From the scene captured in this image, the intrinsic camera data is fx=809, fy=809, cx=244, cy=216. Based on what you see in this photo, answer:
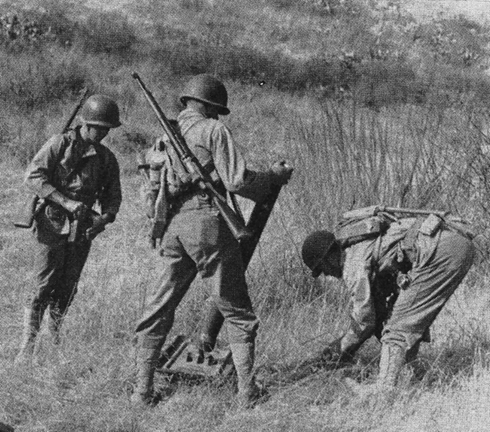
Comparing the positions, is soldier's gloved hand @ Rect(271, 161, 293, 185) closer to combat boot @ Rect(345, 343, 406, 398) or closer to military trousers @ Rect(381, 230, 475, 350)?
military trousers @ Rect(381, 230, 475, 350)

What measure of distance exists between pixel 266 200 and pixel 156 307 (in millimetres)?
926

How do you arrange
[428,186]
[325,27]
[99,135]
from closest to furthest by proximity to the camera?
[99,135] < [428,186] < [325,27]

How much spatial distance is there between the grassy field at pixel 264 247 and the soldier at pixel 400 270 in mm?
256

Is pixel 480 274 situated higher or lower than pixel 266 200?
lower

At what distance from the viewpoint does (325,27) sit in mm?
20125

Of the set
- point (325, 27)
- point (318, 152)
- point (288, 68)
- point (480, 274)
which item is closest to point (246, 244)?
point (318, 152)

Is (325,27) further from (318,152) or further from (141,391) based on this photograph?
(141,391)

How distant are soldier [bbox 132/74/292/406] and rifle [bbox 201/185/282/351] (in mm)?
244

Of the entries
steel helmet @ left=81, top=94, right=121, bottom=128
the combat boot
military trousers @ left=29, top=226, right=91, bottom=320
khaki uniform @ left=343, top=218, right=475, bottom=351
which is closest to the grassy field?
the combat boot

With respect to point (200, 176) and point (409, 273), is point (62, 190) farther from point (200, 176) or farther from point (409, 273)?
point (409, 273)

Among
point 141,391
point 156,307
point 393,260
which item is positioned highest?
point 393,260

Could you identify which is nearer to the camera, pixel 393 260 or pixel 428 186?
pixel 393 260

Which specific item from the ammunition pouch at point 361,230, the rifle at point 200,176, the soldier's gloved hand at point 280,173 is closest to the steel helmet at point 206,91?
the rifle at point 200,176

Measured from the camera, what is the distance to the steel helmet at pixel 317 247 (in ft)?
16.8
